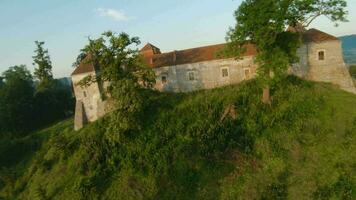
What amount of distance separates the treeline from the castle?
54.2ft

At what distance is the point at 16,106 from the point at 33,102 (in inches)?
103

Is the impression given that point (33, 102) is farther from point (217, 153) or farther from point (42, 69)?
point (217, 153)

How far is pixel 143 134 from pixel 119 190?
540cm

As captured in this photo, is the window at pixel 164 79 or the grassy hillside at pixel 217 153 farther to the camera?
the window at pixel 164 79

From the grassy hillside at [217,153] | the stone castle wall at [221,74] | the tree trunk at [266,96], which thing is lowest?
the grassy hillside at [217,153]

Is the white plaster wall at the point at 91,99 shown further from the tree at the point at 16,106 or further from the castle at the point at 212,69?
the tree at the point at 16,106

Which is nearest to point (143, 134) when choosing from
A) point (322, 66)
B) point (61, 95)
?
point (322, 66)

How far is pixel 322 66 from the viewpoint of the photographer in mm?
32281

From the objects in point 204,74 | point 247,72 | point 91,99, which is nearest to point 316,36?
point 247,72

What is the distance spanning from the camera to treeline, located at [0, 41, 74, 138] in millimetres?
48938

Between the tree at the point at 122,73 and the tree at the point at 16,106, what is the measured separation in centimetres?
2329

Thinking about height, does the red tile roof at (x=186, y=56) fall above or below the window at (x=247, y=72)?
above

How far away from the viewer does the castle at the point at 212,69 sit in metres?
31.9

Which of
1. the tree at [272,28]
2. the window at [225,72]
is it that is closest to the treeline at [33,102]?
the window at [225,72]
